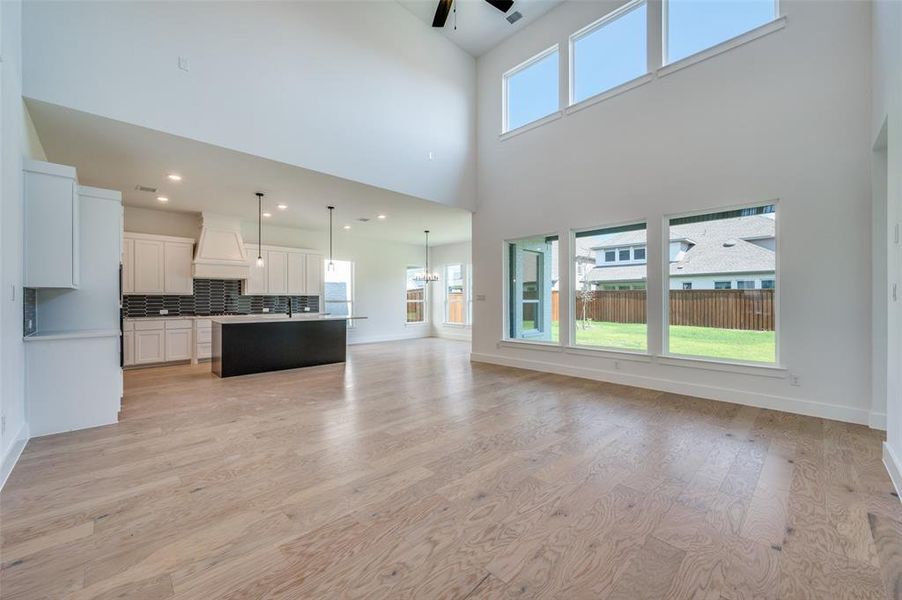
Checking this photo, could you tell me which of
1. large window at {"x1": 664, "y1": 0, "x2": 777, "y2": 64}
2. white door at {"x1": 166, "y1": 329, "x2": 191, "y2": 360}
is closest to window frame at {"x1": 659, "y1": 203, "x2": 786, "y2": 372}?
large window at {"x1": 664, "y1": 0, "x2": 777, "y2": 64}

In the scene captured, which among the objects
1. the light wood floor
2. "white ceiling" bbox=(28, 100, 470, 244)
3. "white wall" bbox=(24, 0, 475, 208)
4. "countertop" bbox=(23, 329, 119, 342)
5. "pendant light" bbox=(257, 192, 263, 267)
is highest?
"white wall" bbox=(24, 0, 475, 208)

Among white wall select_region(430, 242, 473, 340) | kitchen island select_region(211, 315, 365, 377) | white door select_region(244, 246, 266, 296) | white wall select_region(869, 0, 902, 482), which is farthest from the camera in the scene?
white wall select_region(430, 242, 473, 340)

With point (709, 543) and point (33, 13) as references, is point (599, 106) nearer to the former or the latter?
point (709, 543)

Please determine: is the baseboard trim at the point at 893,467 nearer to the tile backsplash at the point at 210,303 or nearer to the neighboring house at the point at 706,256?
the neighboring house at the point at 706,256

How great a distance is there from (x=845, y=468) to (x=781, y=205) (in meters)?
2.66

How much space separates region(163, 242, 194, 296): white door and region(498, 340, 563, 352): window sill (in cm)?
594

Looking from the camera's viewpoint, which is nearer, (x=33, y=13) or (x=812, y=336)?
(x=33, y=13)

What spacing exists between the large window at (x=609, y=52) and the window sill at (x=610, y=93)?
86mm

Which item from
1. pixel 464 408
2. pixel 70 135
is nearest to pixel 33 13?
pixel 70 135

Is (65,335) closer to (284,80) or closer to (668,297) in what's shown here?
(284,80)

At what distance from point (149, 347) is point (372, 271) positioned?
5001mm

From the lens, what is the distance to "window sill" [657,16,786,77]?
390 cm

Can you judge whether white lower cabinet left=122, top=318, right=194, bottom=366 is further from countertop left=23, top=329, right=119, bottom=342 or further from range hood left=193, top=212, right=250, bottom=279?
countertop left=23, top=329, right=119, bottom=342

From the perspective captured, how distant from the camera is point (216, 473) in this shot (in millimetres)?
2434
